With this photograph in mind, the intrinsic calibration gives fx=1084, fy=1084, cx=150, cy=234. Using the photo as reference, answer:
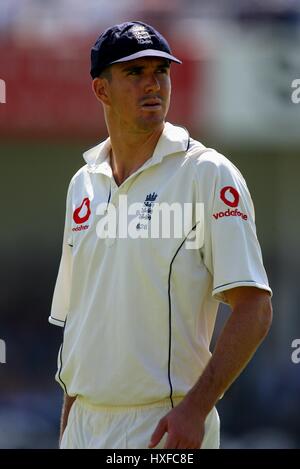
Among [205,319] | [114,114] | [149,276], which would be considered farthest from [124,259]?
[114,114]

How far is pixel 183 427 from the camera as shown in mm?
2295

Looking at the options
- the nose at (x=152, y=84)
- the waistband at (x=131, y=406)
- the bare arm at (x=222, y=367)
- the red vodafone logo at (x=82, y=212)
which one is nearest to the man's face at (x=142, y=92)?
the nose at (x=152, y=84)

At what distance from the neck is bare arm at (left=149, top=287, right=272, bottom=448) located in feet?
1.48

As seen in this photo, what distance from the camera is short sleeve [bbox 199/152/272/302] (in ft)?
7.93

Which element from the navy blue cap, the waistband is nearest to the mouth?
the navy blue cap

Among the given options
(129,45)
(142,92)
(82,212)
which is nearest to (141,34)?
(129,45)

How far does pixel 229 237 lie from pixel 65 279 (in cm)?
58

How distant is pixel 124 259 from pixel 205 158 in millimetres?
302

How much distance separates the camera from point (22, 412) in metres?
8.89

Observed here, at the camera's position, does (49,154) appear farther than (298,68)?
Yes

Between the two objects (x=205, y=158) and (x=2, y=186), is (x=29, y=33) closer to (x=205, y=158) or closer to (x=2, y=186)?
(x=2, y=186)

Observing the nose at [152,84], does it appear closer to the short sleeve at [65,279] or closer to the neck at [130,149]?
the neck at [130,149]

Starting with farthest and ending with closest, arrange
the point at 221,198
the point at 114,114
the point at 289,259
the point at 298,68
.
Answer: the point at 289,259, the point at 298,68, the point at 114,114, the point at 221,198

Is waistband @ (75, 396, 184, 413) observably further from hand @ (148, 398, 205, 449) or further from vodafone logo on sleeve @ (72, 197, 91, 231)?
vodafone logo on sleeve @ (72, 197, 91, 231)
